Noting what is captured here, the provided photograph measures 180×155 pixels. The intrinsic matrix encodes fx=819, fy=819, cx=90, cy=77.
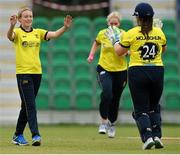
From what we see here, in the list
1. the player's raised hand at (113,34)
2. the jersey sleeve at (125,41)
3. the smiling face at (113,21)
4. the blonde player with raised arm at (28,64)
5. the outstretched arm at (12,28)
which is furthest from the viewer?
the smiling face at (113,21)

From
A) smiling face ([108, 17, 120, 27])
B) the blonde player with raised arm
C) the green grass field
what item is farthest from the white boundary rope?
the blonde player with raised arm

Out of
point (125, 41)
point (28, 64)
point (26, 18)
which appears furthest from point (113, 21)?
point (125, 41)

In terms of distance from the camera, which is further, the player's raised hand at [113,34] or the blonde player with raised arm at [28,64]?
the player's raised hand at [113,34]

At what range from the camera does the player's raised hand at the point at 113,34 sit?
A: 12.5 meters

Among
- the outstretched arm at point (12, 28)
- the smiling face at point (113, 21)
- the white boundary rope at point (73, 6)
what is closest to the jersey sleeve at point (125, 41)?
the outstretched arm at point (12, 28)

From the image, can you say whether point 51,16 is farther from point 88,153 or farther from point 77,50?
point 88,153

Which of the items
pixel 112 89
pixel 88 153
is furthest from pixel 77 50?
pixel 88 153

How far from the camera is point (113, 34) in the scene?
12.7 meters

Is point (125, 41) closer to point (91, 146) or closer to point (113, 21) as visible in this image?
point (91, 146)

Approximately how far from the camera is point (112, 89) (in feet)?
45.5

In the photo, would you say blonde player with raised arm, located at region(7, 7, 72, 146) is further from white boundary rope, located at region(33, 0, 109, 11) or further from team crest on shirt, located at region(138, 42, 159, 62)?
white boundary rope, located at region(33, 0, 109, 11)

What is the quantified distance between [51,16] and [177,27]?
3.09 meters

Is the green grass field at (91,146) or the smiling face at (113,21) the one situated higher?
the smiling face at (113,21)

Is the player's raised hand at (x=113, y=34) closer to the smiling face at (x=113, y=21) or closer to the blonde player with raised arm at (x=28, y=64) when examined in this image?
the smiling face at (x=113, y=21)
